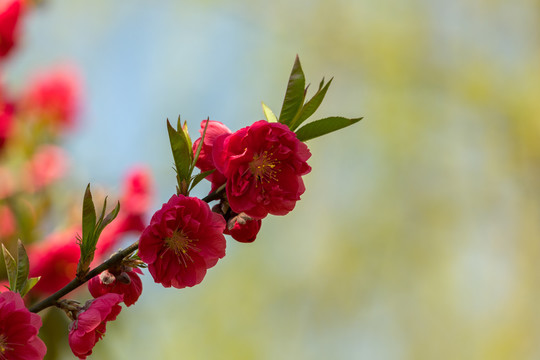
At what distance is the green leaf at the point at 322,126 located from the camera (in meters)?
0.51

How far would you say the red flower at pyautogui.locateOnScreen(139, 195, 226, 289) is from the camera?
48 cm

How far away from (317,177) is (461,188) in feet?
3.49

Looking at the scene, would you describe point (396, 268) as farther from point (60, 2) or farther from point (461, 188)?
point (60, 2)

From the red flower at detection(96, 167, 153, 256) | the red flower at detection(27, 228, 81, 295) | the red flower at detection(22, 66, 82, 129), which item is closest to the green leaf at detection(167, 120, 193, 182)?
the red flower at detection(27, 228, 81, 295)

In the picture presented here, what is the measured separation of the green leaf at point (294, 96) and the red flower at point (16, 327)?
0.27 m

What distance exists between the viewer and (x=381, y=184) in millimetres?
4262

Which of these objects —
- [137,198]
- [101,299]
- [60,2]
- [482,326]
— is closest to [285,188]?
[101,299]

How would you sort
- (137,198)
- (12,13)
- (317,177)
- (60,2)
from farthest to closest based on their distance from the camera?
(317,177)
(60,2)
(137,198)
(12,13)

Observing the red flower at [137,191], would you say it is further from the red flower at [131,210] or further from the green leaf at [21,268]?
the green leaf at [21,268]

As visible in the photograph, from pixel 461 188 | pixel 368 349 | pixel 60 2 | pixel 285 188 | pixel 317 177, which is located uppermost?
pixel 461 188

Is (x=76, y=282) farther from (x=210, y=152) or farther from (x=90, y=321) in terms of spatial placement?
(x=210, y=152)

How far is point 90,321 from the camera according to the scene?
468 millimetres

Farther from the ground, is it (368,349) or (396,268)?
(396,268)

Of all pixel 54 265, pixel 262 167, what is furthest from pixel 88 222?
pixel 54 265
